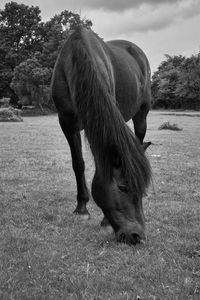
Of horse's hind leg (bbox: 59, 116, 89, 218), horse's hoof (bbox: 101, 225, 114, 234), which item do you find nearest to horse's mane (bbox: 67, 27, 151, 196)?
horse's hoof (bbox: 101, 225, 114, 234)

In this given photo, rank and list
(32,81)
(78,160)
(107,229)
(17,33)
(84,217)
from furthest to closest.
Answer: (17,33), (32,81), (78,160), (84,217), (107,229)

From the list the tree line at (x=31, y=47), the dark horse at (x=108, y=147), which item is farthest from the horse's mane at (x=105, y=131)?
the tree line at (x=31, y=47)

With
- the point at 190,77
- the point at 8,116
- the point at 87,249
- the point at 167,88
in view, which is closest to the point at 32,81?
the point at 8,116

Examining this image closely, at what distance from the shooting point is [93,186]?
3430 mm

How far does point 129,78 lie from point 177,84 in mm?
45622

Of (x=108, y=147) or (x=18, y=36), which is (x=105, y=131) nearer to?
(x=108, y=147)

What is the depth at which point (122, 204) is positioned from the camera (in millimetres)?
3281

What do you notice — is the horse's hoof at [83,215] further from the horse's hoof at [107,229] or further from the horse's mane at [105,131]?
the horse's mane at [105,131]

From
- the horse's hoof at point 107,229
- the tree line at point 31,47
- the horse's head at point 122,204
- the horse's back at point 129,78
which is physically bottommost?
the horse's hoof at point 107,229

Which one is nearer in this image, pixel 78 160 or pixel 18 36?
pixel 78 160

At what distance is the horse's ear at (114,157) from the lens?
320 centimetres

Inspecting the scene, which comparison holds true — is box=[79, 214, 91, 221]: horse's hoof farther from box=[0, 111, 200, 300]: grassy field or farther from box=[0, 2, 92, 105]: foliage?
box=[0, 2, 92, 105]: foliage

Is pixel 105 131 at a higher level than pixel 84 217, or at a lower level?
higher

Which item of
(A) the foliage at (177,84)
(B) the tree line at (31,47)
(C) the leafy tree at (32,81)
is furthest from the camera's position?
(A) the foliage at (177,84)
